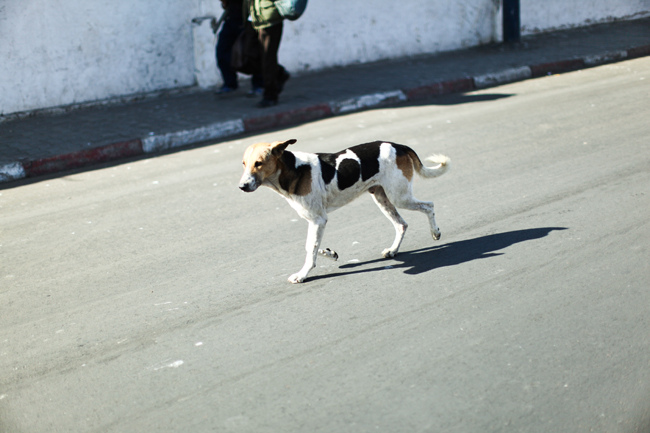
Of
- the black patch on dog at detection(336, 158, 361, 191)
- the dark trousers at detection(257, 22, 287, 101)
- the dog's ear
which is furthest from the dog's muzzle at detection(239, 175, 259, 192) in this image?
the dark trousers at detection(257, 22, 287, 101)

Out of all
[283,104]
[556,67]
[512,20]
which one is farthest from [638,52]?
[283,104]

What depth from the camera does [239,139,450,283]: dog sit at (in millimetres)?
4336

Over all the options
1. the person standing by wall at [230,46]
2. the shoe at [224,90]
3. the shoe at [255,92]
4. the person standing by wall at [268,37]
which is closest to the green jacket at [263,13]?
the person standing by wall at [268,37]

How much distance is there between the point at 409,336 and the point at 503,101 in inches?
278

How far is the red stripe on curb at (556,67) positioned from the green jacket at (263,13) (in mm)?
5166

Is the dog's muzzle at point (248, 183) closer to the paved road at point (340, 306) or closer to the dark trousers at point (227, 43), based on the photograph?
the paved road at point (340, 306)

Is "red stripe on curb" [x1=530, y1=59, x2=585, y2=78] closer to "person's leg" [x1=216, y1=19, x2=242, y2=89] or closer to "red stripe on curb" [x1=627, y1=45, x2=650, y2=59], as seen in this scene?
"red stripe on curb" [x1=627, y1=45, x2=650, y2=59]

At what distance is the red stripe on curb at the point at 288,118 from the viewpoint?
Answer: 977 centimetres

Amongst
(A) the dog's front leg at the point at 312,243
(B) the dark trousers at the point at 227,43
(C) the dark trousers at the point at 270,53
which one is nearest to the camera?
(A) the dog's front leg at the point at 312,243

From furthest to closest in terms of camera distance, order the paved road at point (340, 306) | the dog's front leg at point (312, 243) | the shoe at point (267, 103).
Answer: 1. the shoe at point (267, 103)
2. the dog's front leg at point (312, 243)
3. the paved road at point (340, 306)

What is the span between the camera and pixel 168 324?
165 inches

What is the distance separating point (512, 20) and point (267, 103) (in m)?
6.91

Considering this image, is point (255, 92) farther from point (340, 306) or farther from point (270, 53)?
point (340, 306)

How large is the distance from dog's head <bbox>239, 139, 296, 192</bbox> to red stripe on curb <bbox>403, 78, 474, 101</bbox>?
23.4 feet
